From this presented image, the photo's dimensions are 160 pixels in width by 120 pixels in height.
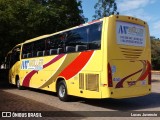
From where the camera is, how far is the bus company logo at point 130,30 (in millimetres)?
12323

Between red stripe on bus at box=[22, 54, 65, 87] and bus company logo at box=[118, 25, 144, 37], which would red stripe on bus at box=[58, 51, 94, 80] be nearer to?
red stripe on bus at box=[22, 54, 65, 87]

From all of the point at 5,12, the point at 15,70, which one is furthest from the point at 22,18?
the point at 15,70

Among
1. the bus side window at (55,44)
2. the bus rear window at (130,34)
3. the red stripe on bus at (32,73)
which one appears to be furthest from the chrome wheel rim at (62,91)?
the bus rear window at (130,34)

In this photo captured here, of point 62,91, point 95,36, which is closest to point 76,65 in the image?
point 62,91

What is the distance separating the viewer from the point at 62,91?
14625 millimetres

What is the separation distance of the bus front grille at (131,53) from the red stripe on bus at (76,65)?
1283 mm

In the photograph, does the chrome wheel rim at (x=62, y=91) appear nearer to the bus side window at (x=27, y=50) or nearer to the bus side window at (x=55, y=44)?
the bus side window at (x=55, y=44)

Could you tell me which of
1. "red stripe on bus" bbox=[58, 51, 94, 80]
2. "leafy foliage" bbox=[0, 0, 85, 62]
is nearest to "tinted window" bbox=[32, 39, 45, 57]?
"red stripe on bus" bbox=[58, 51, 94, 80]

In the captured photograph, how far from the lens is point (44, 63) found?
16719mm

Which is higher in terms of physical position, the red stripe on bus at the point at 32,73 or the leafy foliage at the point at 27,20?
the leafy foliage at the point at 27,20

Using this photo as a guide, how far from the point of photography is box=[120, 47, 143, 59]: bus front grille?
40.4 ft

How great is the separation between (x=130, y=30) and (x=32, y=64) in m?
7.62

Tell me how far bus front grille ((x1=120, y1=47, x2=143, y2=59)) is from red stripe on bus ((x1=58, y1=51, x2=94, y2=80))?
4.21 feet

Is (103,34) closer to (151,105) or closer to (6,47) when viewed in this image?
(151,105)
